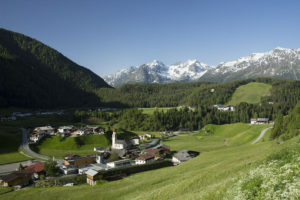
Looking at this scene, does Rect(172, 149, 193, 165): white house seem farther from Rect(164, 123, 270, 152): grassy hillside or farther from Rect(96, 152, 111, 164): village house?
Rect(164, 123, 270, 152): grassy hillside

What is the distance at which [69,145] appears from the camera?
326 ft

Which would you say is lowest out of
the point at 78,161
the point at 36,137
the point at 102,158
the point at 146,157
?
the point at 102,158

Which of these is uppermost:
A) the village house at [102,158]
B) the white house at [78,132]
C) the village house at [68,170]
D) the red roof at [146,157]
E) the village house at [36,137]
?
the white house at [78,132]

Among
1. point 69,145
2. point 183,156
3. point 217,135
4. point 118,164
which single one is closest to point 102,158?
point 118,164

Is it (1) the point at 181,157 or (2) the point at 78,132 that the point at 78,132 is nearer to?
(2) the point at 78,132

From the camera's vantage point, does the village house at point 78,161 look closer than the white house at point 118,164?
No

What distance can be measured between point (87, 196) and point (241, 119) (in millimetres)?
150545

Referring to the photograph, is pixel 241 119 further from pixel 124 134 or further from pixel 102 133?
pixel 102 133

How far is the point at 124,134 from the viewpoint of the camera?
124812mm

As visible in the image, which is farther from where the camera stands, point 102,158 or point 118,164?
point 102,158

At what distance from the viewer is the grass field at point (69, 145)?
92.8 m

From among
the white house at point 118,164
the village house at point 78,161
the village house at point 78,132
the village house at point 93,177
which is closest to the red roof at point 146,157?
the white house at point 118,164

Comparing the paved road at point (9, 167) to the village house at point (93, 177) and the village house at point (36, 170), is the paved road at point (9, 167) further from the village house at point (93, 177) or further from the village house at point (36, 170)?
the village house at point (93, 177)

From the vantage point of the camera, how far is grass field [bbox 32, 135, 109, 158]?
305ft
